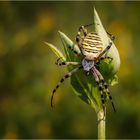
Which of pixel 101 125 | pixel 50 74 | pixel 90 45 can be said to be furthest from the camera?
pixel 50 74

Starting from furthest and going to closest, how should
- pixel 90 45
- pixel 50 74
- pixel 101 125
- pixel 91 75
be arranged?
pixel 50 74, pixel 90 45, pixel 91 75, pixel 101 125

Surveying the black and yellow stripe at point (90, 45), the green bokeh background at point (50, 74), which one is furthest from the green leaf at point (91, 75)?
the green bokeh background at point (50, 74)

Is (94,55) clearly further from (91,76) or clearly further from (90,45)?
(91,76)

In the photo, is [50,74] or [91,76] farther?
[50,74]

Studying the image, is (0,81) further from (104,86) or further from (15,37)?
(104,86)

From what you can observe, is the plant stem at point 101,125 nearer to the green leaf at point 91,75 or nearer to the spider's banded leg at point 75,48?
the green leaf at point 91,75

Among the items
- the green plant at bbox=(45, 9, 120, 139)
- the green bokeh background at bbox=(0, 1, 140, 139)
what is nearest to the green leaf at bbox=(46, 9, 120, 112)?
the green plant at bbox=(45, 9, 120, 139)

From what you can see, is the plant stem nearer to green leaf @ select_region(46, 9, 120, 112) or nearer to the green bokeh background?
green leaf @ select_region(46, 9, 120, 112)

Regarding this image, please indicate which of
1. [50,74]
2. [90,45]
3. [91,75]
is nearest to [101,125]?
[91,75]

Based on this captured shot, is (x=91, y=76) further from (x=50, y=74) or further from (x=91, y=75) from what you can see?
(x=50, y=74)

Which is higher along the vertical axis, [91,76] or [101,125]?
[91,76]
